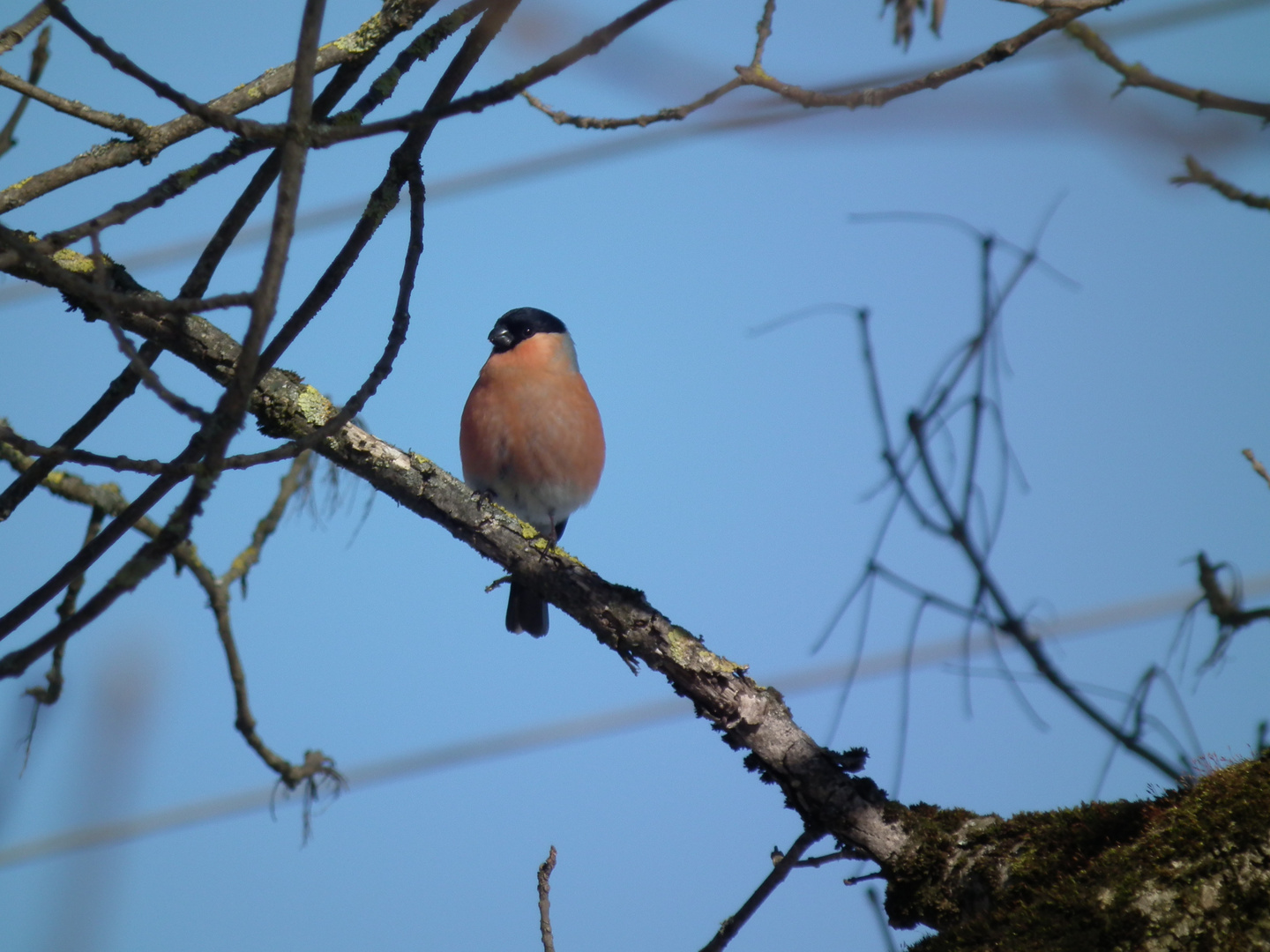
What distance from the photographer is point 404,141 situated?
6.79 feet

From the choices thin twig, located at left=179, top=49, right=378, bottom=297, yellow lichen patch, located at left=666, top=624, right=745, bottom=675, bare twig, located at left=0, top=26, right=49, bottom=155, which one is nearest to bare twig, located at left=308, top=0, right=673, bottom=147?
thin twig, located at left=179, top=49, right=378, bottom=297

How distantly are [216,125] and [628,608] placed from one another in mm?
1423

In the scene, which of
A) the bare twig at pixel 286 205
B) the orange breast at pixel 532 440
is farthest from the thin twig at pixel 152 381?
the orange breast at pixel 532 440

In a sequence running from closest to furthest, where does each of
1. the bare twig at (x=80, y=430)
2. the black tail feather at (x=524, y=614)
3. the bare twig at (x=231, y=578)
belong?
the bare twig at (x=80, y=430) < the bare twig at (x=231, y=578) < the black tail feather at (x=524, y=614)

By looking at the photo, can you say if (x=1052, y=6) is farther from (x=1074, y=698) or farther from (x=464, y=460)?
(x=464, y=460)

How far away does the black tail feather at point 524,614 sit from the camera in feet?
17.5

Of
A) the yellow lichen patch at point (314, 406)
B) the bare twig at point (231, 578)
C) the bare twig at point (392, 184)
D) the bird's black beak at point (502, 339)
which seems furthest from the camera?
the bird's black beak at point (502, 339)

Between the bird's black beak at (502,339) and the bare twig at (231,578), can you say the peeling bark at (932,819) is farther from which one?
the bird's black beak at (502,339)

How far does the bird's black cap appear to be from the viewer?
5562 mm

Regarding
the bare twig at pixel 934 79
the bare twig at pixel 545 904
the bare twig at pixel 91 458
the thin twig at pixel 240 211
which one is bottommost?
the bare twig at pixel 545 904

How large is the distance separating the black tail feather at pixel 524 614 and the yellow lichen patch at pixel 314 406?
2.74 meters

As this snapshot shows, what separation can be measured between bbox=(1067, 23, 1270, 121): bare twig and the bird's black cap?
3.46 meters

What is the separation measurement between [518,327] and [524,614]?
4.87ft

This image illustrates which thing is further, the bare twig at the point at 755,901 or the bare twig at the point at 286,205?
the bare twig at the point at 755,901
